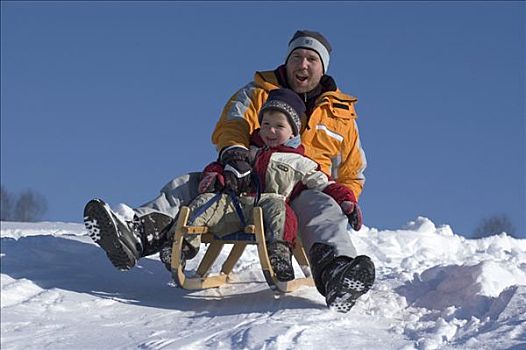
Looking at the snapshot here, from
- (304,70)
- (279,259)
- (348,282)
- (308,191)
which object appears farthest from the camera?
(304,70)

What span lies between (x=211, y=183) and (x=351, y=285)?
1.05 metres

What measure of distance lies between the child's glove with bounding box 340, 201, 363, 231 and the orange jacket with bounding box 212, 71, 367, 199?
2.26 ft

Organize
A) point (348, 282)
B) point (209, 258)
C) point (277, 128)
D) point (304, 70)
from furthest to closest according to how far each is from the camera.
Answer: point (304, 70)
point (209, 258)
point (277, 128)
point (348, 282)

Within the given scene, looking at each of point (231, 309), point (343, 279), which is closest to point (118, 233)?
point (231, 309)

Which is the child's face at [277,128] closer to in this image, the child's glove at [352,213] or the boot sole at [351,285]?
the child's glove at [352,213]

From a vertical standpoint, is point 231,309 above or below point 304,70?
below

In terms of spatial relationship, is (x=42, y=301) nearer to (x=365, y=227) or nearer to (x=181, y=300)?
(x=181, y=300)

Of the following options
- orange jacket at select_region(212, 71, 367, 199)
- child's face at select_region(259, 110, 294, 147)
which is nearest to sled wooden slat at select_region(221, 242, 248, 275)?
orange jacket at select_region(212, 71, 367, 199)

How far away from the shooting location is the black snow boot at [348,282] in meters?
4.32

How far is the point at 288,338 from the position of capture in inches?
160

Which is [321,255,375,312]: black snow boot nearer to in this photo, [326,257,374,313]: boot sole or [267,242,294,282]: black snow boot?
[326,257,374,313]: boot sole

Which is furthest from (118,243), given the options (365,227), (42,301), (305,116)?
(365,227)

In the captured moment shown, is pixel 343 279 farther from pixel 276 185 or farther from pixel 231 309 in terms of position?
pixel 276 185

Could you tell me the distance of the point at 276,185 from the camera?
5023 mm
